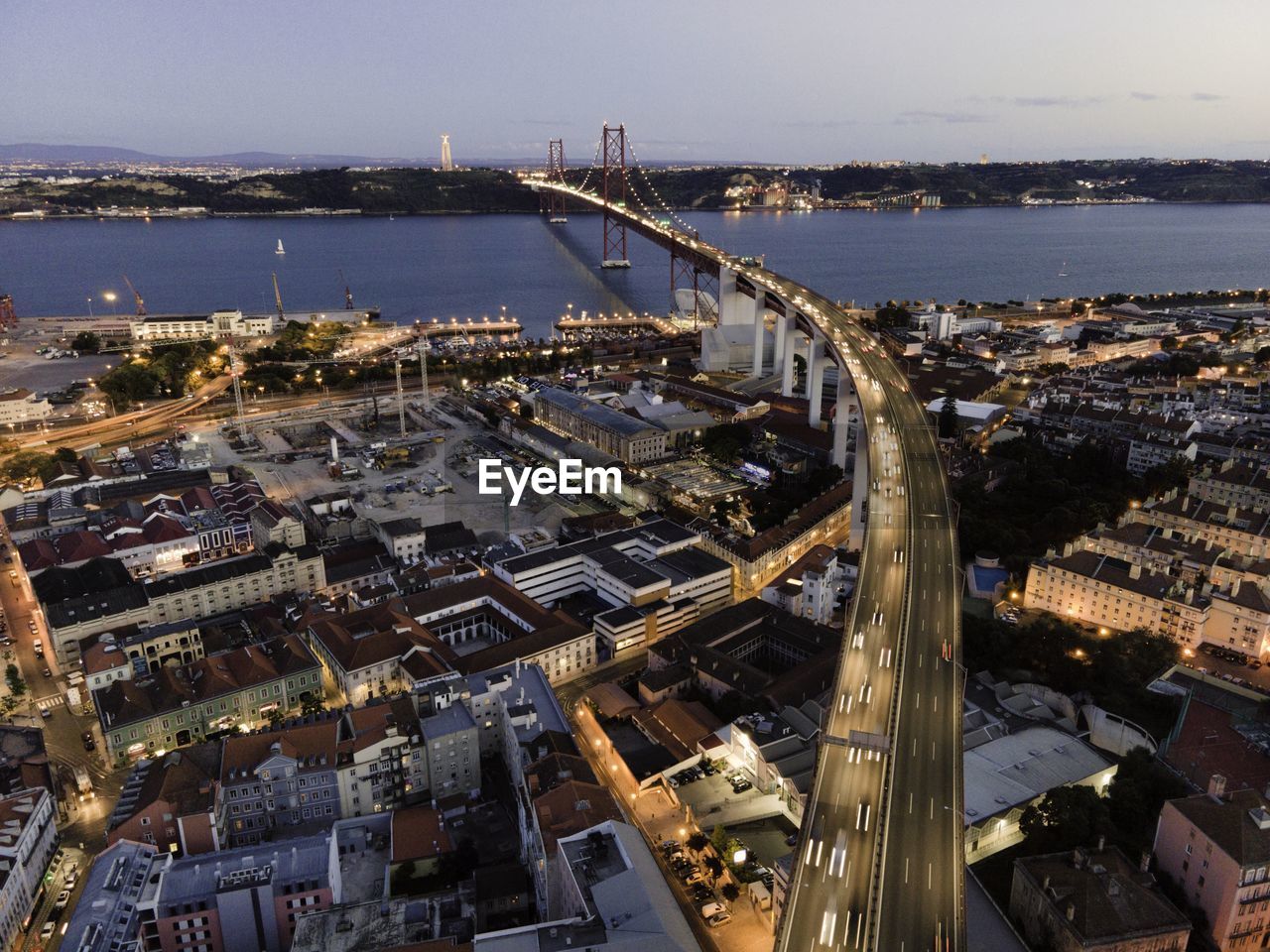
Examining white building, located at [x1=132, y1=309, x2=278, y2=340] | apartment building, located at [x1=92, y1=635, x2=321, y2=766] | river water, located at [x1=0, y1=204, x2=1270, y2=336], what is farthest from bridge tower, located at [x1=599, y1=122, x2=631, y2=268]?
apartment building, located at [x1=92, y1=635, x2=321, y2=766]

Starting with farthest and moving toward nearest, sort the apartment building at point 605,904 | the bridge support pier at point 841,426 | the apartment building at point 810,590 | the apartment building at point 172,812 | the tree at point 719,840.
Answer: the bridge support pier at point 841,426 < the apartment building at point 810,590 < the tree at point 719,840 < the apartment building at point 172,812 < the apartment building at point 605,904

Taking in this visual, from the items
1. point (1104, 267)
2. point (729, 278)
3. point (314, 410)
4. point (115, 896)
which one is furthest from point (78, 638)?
point (1104, 267)

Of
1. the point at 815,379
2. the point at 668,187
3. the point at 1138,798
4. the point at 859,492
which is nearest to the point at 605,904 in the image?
the point at 1138,798

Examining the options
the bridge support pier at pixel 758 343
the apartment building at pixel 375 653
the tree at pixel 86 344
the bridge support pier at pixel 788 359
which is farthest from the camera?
the tree at pixel 86 344

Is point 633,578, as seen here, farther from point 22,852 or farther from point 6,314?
point 6,314

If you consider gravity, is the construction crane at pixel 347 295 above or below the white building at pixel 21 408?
above

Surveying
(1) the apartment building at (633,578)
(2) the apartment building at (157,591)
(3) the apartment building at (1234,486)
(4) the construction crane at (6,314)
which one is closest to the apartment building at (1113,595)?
(3) the apartment building at (1234,486)

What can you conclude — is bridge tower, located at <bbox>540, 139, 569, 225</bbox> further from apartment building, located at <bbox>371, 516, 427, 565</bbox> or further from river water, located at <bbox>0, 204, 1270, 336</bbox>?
apartment building, located at <bbox>371, 516, 427, 565</bbox>

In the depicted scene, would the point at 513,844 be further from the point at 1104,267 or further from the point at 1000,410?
the point at 1104,267

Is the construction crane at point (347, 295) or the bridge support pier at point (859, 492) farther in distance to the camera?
the construction crane at point (347, 295)

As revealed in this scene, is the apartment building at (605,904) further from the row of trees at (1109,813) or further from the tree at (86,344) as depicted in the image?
the tree at (86,344)
